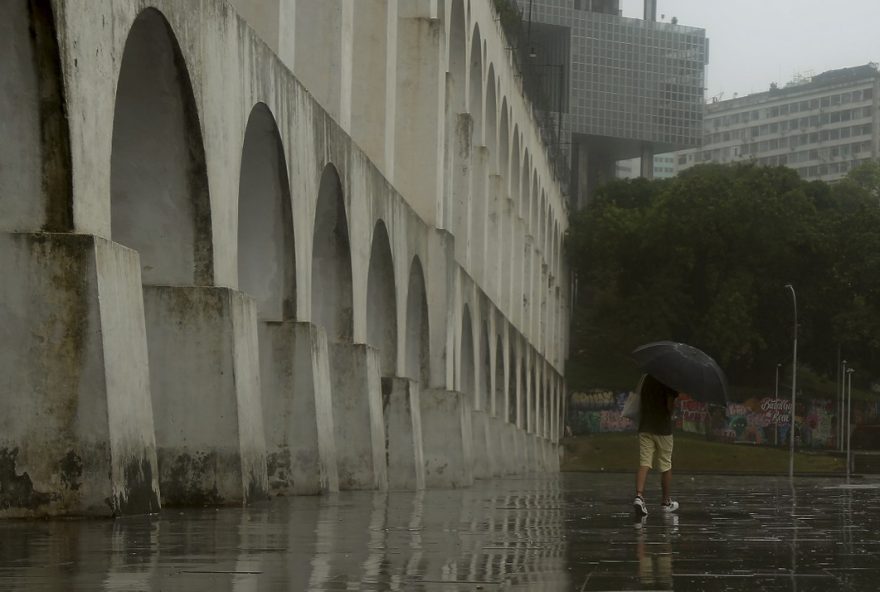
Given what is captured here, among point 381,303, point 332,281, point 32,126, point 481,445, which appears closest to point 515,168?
point 481,445

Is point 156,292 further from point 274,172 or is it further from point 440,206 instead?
point 440,206

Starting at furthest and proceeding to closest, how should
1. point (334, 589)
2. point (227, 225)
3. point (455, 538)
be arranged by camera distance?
point (227, 225), point (455, 538), point (334, 589)

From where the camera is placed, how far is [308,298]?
17.7 meters

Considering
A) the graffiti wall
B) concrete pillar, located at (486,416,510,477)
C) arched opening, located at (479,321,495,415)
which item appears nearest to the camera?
arched opening, located at (479,321,495,415)

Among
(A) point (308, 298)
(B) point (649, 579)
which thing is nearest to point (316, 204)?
(A) point (308, 298)

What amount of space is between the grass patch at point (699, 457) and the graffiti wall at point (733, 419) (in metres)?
6.85

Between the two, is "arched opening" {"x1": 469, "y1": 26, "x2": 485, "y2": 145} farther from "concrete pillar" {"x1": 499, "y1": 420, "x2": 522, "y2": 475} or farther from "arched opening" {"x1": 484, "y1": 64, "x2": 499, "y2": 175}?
"concrete pillar" {"x1": 499, "y1": 420, "x2": 522, "y2": 475}

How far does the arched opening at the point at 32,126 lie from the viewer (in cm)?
1022

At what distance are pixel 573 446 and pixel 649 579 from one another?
2593 inches

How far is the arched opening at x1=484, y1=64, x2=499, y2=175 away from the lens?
148 feet

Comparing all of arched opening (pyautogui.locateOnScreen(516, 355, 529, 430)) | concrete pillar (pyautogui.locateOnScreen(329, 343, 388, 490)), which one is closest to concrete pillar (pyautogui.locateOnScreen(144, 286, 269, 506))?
concrete pillar (pyautogui.locateOnScreen(329, 343, 388, 490))

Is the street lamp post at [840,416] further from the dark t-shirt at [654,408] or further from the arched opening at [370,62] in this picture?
the dark t-shirt at [654,408]

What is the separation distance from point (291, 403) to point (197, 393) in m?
3.73

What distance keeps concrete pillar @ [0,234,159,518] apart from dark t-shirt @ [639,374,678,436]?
16.8 ft
